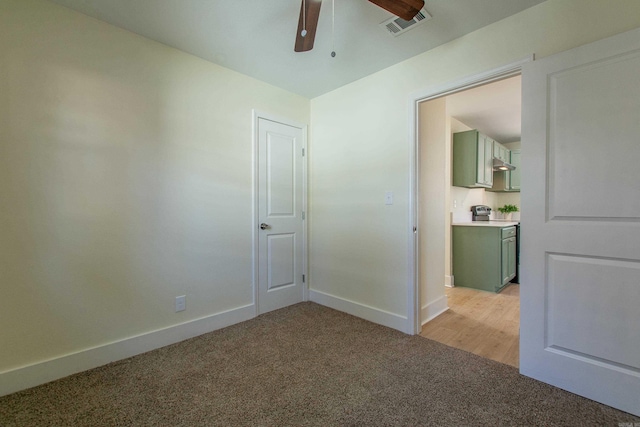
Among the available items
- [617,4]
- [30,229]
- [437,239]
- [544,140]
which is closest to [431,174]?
[437,239]

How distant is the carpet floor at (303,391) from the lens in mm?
1459

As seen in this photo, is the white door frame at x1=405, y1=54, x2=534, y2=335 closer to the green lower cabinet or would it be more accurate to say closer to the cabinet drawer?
the green lower cabinet

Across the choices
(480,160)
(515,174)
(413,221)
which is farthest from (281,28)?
(515,174)

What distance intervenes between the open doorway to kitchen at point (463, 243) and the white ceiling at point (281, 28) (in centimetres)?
50

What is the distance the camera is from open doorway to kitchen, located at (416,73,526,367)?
8.27ft

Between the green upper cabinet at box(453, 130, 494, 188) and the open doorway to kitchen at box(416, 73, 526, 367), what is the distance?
0.09 feet

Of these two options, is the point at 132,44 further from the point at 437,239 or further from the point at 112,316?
the point at 437,239

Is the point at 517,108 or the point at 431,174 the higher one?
the point at 517,108

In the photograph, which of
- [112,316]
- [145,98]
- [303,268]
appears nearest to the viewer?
[112,316]

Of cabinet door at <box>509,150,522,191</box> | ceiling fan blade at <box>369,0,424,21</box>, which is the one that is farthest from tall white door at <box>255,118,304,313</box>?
cabinet door at <box>509,150,522,191</box>

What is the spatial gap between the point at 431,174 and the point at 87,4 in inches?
124

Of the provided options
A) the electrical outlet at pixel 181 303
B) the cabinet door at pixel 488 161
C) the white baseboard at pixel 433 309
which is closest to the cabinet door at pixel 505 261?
the cabinet door at pixel 488 161

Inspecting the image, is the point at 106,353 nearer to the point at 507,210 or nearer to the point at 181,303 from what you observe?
the point at 181,303

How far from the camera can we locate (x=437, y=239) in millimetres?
3100
